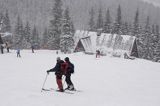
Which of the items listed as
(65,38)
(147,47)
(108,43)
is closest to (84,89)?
(65,38)

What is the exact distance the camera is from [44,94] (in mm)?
15250

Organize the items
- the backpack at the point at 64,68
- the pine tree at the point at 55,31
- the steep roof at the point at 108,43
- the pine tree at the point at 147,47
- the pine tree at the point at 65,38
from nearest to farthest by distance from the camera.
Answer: the backpack at the point at 64,68, the pine tree at the point at 65,38, the pine tree at the point at 55,31, the steep roof at the point at 108,43, the pine tree at the point at 147,47

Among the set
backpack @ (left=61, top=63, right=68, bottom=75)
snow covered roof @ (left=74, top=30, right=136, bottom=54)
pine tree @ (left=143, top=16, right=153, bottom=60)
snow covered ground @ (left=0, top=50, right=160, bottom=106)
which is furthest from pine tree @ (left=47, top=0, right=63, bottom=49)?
backpack @ (left=61, top=63, right=68, bottom=75)

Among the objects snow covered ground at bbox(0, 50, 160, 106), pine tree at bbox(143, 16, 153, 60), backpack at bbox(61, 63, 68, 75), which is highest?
backpack at bbox(61, 63, 68, 75)

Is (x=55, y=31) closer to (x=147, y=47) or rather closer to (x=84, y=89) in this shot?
(x=147, y=47)

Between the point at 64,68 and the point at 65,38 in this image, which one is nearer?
the point at 64,68

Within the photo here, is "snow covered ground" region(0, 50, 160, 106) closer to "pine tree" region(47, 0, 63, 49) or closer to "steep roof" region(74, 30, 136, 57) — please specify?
"pine tree" region(47, 0, 63, 49)

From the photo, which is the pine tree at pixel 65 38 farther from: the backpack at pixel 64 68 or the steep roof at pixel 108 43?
the backpack at pixel 64 68

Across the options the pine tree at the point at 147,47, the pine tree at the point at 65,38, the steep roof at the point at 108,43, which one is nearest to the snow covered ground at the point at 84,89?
the pine tree at the point at 65,38

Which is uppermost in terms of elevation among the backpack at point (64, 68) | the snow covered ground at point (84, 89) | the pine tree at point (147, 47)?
the backpack at point (64, 68)

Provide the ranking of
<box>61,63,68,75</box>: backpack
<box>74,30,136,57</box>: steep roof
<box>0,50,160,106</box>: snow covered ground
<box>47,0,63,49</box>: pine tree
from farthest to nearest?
<box>74,30,136,57</box>: steep roof, <box>47,0,63,49</box>: pine tree, <box>61,63,68,75</box>: backpack, <box>0,50,160,106</box>: snow covered ground

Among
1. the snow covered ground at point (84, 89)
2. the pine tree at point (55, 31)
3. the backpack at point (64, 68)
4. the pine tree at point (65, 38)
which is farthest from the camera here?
the pine tree at point (55, 31)

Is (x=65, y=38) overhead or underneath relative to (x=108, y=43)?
overhead

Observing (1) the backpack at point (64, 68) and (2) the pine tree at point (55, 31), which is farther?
(2) the pine tree at point (55, 31)
